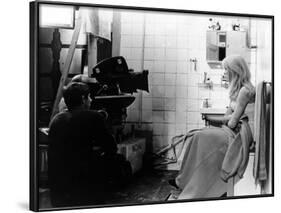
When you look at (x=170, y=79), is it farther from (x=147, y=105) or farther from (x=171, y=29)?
(x=171, y=29)

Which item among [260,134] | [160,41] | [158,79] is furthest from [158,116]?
[260,134]

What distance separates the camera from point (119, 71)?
18.6 feet

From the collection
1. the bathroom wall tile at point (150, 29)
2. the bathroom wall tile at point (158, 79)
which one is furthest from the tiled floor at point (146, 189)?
the bathroom wall tile at point (150, 29)

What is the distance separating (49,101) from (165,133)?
1.08m

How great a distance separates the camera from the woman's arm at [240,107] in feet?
20.1

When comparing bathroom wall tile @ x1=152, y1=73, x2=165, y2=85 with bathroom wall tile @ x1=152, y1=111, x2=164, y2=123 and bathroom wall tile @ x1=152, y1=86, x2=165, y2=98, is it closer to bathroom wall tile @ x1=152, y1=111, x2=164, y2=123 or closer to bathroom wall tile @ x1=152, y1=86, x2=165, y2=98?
bathroom wall tile @ x1=152, y1=86, x2=165, y2=98

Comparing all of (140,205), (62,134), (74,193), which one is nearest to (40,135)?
(62,134)

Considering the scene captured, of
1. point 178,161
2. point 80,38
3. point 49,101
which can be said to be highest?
point 80,38

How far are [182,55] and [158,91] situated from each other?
0.39 m

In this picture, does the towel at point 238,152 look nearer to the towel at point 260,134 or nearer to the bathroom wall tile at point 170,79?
the towel at point 260,134

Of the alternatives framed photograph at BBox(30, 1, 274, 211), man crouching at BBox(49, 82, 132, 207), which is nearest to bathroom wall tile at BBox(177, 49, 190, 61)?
framed photograph at BBox(30, 1, 274, 211)

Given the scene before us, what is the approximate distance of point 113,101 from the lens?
562 centimetres

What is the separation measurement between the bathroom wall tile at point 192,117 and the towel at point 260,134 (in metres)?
0.62

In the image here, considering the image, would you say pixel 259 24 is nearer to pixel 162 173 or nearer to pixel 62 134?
pixel 162 173
